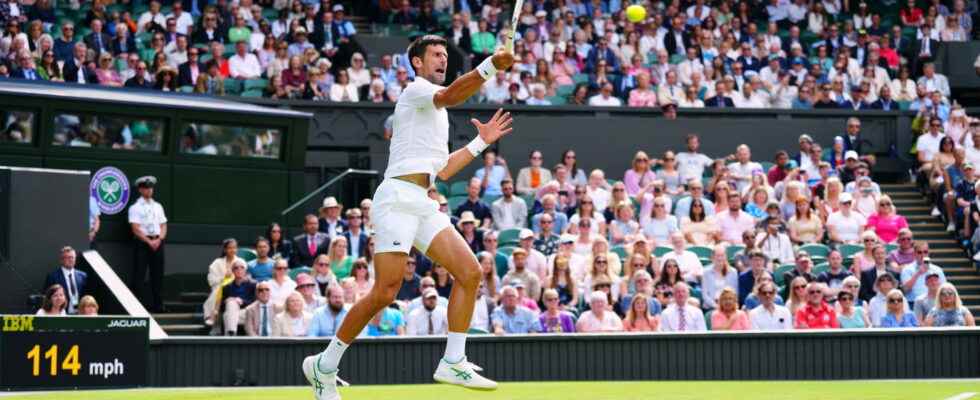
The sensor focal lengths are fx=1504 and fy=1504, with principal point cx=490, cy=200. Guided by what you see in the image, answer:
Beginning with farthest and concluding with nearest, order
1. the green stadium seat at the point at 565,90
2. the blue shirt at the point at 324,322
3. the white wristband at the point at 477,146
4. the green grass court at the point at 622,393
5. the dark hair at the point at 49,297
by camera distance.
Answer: the green stadium seat at the point at 565,90, the blue shirt at the point at 324,322, the dark hair at the point at 49,297, the green grass court at the point at 622,393, the white wristband at the point at 477,146

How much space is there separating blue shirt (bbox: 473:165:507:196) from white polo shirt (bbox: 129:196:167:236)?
4692mm

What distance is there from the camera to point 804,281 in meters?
16.7

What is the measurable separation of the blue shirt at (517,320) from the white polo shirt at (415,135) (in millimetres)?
7382

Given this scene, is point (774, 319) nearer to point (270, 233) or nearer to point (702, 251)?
point (702, 251)

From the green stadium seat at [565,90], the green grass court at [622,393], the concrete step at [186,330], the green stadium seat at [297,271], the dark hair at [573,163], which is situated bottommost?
the green grass court at [622,393]

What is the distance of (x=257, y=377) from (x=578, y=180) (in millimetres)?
8068

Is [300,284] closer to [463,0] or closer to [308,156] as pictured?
[308,156]

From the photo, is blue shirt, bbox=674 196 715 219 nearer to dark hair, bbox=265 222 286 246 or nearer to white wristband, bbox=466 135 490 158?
dark hair, bbox=265 222 286 246

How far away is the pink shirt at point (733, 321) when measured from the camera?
1606 centimetres

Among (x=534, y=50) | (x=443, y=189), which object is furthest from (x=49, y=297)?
(x=534, y=50)

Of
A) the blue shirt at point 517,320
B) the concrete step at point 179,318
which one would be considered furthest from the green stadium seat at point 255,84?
the blue shirt at point 517,320

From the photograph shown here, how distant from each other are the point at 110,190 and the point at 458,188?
5.06m

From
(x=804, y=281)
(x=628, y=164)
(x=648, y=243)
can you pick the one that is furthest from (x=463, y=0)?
(x=804, y=281)

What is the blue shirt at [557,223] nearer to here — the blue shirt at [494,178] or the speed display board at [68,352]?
the blue shirt at [494,178]
